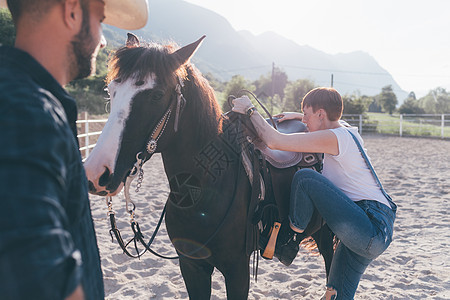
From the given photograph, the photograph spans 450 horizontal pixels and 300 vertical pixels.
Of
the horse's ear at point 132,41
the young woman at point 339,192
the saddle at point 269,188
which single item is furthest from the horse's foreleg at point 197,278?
the horse's ear at point 132,41

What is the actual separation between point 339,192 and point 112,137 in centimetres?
130

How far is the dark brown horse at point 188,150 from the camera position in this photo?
154 centimetres

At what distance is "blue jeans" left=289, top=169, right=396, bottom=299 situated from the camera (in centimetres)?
176

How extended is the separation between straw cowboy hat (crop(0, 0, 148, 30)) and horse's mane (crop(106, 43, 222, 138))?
405mm

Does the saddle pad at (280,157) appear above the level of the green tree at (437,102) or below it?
below

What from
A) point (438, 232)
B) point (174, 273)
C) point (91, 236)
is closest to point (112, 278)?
point (174, 273)

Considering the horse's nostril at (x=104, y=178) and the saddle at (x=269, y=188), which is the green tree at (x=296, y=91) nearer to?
the saddle at (x=269, y=188)

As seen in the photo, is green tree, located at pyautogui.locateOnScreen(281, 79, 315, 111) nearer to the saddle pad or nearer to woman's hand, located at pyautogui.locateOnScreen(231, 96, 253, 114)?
the saddle pad

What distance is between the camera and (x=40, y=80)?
2.35 feet

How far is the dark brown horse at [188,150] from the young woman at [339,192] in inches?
11.3

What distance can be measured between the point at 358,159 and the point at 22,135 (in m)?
1.82

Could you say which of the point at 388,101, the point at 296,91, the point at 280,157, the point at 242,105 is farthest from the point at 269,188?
the point at 388,101

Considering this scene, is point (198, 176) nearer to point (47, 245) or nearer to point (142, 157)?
point (142, 157)

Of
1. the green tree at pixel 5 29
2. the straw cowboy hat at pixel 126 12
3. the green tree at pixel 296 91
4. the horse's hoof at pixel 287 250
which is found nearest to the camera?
the straw cowboy hat at pixel 126 12
